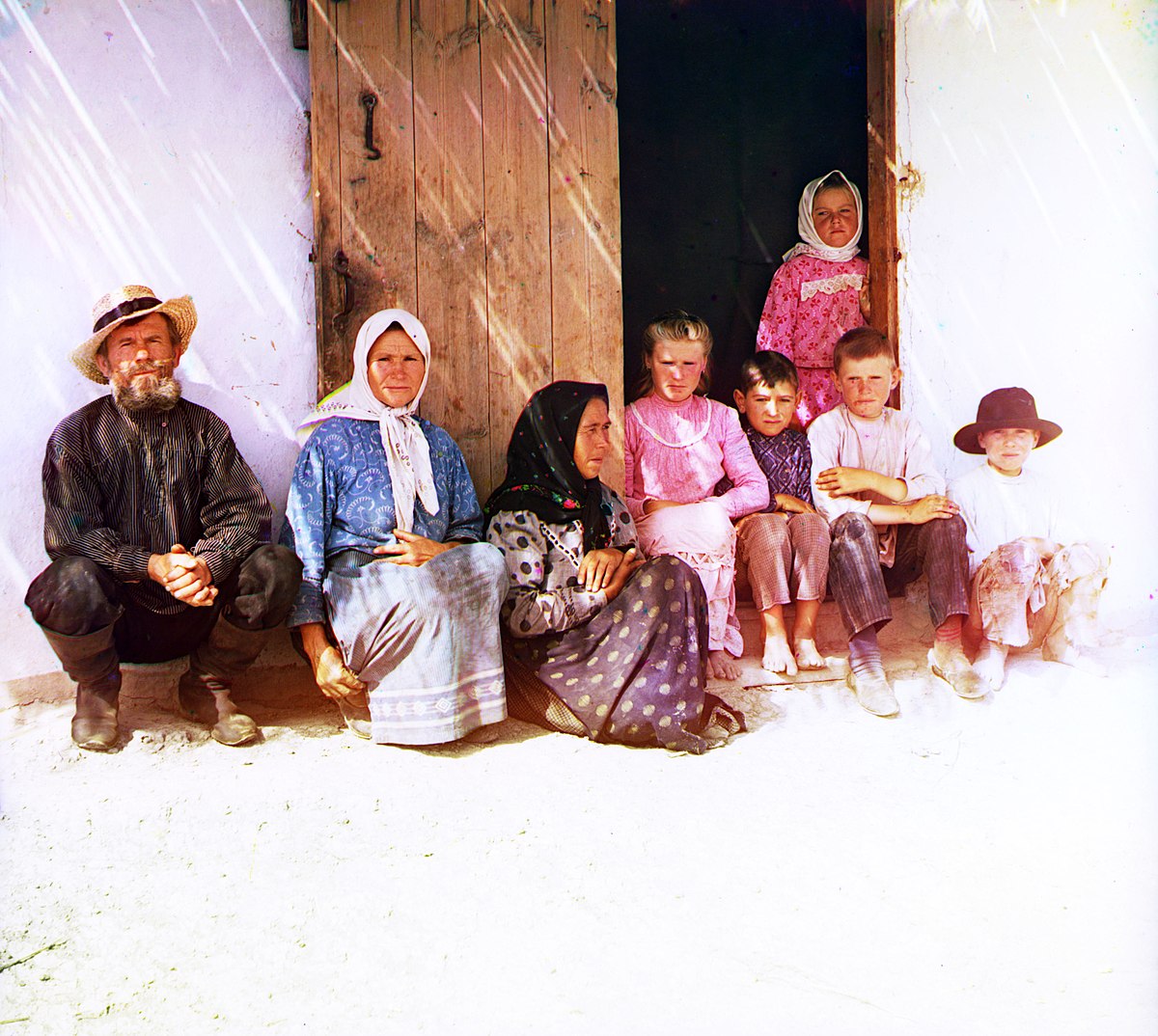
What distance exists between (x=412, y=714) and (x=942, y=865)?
1.56m

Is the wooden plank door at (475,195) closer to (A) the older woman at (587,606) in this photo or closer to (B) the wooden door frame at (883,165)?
(A) the older woman at (587,606)

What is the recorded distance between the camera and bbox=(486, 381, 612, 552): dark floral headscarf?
354 cm

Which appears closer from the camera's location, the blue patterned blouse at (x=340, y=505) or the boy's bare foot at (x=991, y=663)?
the blue patterned blouse at (x=340, y=505)

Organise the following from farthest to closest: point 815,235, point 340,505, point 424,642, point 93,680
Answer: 1. point 815,235
2. point 340,505
3. point 424,642
4. point 93,680

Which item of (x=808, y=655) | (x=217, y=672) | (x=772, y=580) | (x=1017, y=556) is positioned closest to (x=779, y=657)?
(x=808, y=655)

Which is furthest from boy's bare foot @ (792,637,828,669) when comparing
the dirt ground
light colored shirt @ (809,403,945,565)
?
light colored shirt @ (809,403,945,565)

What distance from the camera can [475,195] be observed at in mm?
3930

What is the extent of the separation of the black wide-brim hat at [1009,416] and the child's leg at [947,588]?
0.54m

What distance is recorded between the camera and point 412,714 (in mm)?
3148

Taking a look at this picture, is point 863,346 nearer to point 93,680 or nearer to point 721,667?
point 721,667

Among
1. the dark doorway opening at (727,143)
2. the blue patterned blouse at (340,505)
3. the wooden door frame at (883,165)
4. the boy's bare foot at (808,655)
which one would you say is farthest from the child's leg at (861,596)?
the dark doorway opening at (727,143)

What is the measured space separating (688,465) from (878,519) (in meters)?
0.78

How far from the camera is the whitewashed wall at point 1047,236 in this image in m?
4.61

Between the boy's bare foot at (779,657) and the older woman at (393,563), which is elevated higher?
the older woman at (393,563)
